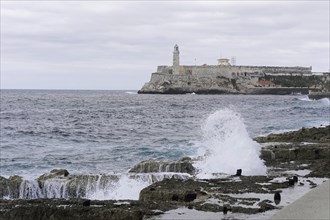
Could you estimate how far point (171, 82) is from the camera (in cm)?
17525

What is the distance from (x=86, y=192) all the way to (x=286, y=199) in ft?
18.1

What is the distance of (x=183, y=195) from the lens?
453 inches

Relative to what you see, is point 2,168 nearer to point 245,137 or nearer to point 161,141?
point 245,137

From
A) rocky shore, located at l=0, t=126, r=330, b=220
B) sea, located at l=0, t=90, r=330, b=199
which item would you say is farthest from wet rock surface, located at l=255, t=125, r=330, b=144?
rocky shore, located at l=0, t=126, r=330, b=220

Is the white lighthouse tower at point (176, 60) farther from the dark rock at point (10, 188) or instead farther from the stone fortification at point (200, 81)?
the dark rock at point (10, 188)

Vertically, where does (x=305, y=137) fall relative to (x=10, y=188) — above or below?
above

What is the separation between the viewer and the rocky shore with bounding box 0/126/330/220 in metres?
10.2

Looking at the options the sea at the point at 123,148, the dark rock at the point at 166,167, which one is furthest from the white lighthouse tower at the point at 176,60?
the dark rock at the point at 166,167

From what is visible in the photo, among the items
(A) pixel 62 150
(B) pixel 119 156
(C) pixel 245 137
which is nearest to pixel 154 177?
(C) pixel 245 137

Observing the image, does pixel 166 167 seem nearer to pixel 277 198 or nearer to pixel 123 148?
A: pixel 277 198

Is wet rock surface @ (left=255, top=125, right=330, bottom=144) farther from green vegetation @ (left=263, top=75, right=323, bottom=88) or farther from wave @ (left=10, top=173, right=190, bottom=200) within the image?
green vegetation @ (left=263, top=75, right=323, bottom=88)

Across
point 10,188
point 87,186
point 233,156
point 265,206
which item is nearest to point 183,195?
point 265,206

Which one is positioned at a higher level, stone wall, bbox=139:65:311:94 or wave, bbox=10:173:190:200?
stone wall, bbox=139:65:311:94

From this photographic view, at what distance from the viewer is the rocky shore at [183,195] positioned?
33.4 ft
